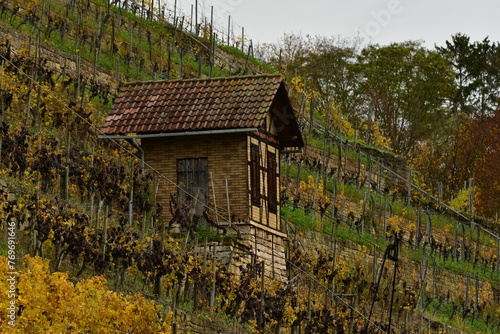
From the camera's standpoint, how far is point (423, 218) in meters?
44.6

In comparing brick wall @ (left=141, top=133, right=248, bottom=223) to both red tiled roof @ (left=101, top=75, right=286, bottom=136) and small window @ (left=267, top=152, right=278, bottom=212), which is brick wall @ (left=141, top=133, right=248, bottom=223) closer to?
red tiled roof @ (left=101, top=75, right=286, bottom=136)

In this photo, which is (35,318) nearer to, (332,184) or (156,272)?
(156,272)

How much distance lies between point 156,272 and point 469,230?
23230 millimetres

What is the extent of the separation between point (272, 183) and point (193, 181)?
2.77 metres

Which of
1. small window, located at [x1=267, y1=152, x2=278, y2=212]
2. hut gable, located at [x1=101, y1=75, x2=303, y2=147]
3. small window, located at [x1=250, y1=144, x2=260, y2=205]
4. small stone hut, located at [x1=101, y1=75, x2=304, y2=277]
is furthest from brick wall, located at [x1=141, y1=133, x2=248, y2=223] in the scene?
small window, located at [x1=267, y1=152, x2=278, y2=212]

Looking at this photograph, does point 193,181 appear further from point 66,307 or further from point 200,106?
point 66,307

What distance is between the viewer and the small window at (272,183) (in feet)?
104

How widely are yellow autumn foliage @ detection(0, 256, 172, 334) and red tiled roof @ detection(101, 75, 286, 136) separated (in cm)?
852

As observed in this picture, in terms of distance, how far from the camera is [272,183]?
3191 cm

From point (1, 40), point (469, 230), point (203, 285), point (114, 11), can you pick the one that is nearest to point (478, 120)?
point (469, 230)

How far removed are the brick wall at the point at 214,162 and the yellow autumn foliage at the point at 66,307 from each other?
8085 millimetres

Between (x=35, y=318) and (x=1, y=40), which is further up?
(x=1, y=40)

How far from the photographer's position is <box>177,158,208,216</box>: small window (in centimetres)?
2973

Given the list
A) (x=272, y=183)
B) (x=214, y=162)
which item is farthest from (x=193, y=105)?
(x=272, y=183)
